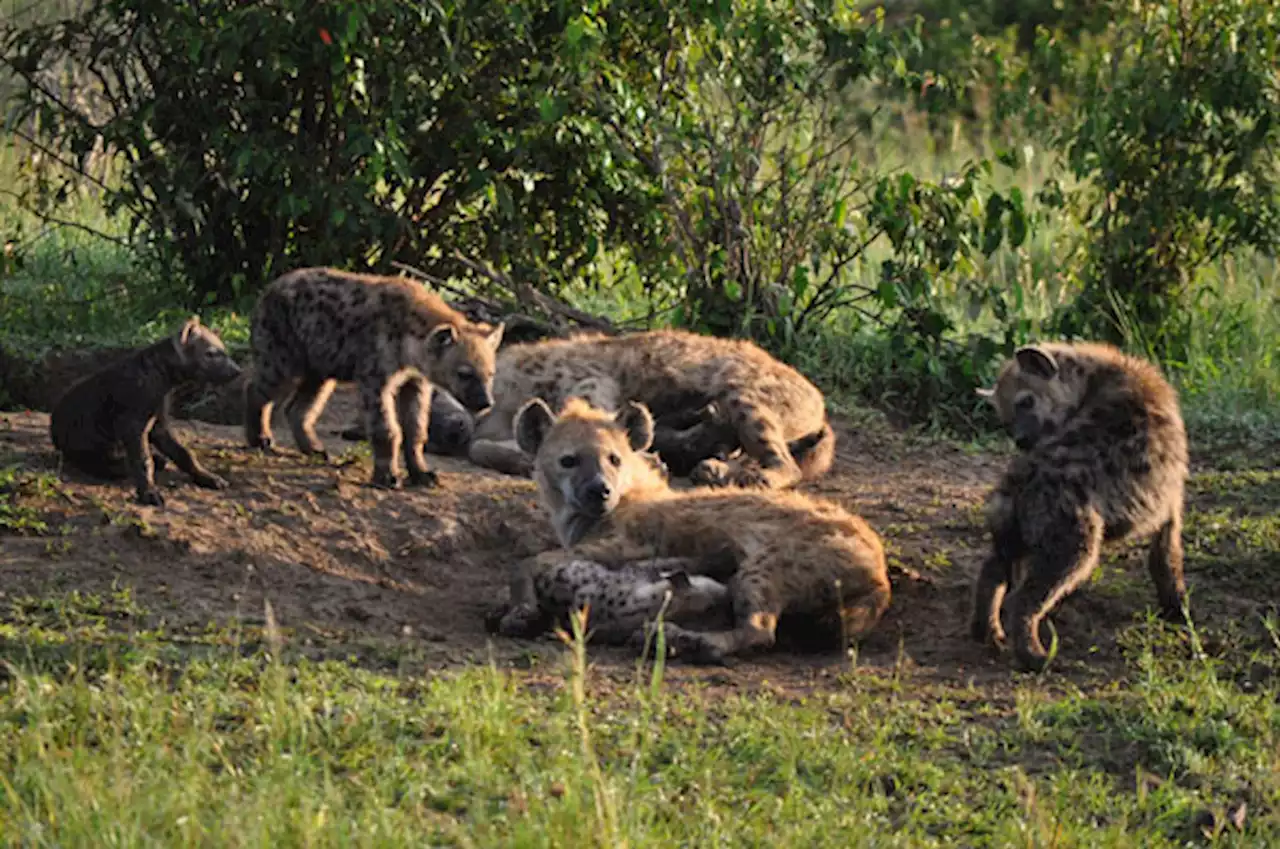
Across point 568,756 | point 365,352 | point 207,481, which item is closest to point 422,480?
point 365,352

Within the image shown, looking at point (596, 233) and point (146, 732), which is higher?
point (596, 233)

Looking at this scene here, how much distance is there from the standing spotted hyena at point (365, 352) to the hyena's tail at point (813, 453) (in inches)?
42.5

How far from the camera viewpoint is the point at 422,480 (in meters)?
5.67

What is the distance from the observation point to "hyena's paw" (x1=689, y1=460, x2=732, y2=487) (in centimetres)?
608

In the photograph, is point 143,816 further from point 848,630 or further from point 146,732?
point 848,630

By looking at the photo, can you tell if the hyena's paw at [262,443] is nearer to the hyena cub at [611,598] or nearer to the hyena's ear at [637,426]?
the hyena's ear at [637,426]

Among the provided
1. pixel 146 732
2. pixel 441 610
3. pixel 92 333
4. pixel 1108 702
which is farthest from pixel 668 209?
pixel 146 732

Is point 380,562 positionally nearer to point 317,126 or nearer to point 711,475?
point 711,475

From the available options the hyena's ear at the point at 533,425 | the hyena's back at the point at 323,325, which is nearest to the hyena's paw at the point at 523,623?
the hyena's ear at the point at 533,425

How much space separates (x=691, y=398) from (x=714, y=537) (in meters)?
1.76

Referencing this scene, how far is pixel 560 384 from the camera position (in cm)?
652

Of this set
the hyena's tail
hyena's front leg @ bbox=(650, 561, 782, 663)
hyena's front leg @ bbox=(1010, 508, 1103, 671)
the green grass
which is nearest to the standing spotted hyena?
the hyena's tail

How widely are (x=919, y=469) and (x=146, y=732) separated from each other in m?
3.54

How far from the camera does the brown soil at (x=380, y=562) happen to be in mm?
4320
